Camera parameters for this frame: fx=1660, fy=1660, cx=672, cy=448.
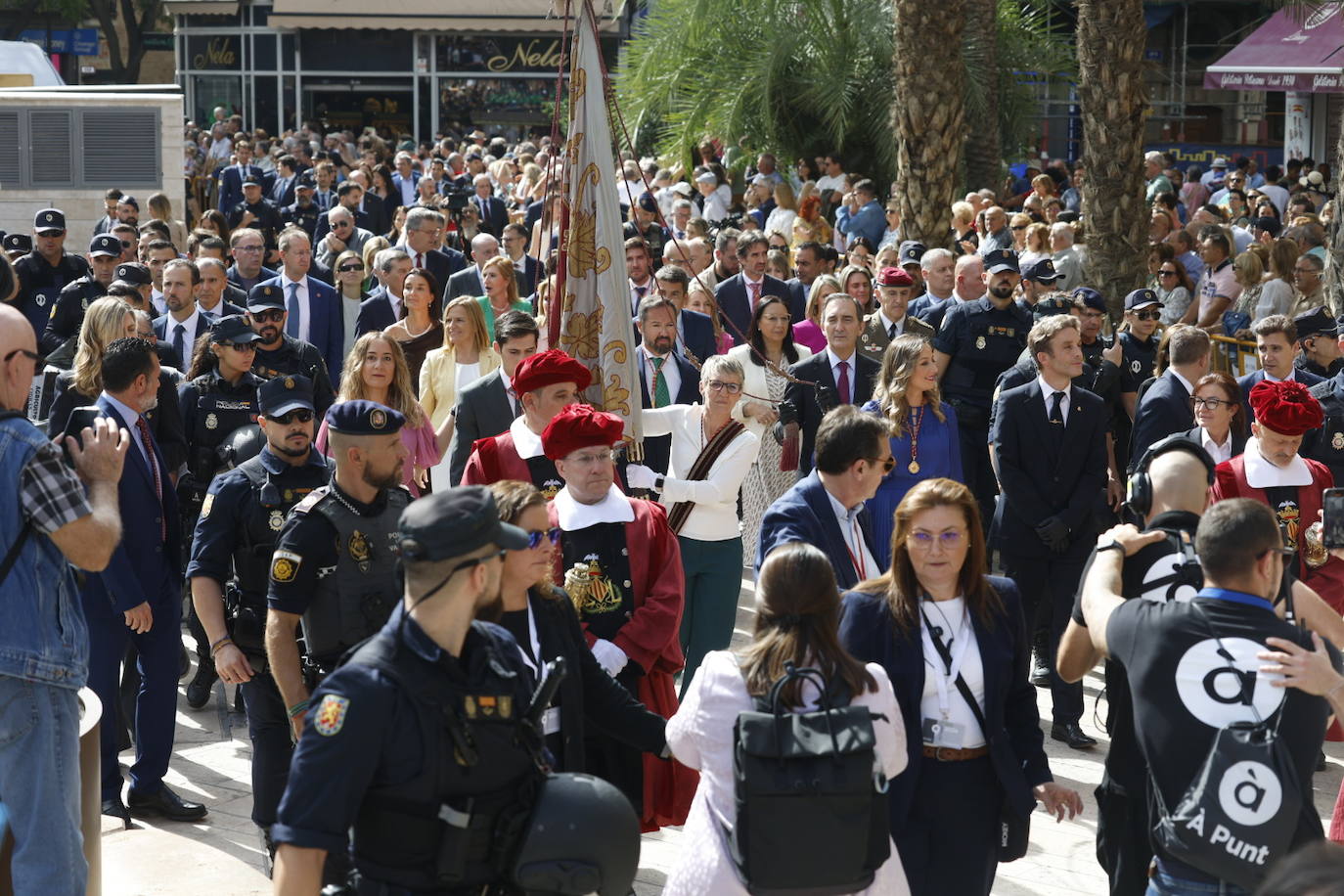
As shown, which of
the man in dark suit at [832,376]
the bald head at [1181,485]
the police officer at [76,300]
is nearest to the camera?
the bald head at [1181,485]

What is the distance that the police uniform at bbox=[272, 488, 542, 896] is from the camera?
3172mm

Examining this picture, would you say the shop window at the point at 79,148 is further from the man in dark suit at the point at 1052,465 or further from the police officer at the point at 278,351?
the man in dark suit at the point at 1052,465

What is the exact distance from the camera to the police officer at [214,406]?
25.5ft

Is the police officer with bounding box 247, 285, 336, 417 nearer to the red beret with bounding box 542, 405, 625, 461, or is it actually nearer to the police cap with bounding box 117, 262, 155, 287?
the police cap with bounding box 117, 262, 155, 287

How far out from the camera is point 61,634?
4340 mm

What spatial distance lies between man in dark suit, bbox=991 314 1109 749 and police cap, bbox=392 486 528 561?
4883mm

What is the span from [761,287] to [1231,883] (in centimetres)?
818

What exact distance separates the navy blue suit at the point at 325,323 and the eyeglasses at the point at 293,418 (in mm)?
5381

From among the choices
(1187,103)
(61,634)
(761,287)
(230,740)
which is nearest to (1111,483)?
(761,287)

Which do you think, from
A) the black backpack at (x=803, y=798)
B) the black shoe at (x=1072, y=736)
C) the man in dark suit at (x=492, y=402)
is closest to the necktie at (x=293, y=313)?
the man in dark suit at (x=492, y=402)

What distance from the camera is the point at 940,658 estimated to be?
4.45 meters

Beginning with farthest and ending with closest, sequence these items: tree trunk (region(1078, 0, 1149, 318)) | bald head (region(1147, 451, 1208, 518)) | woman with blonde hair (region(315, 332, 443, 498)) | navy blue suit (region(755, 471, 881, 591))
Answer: tree trunk (region(1078, 0, 1149, 318)) < woman with blonde hair (region(315, 332, 443, 498)) < navy blue suit (region(755, 471, 881, 591)) < bald head (region(1147, 451, 1208, 518))

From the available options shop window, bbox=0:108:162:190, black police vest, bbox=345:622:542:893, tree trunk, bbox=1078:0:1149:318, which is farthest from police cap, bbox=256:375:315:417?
shop window, bbox=0:108:162:190

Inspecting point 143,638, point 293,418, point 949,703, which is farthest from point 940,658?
point 143,638
